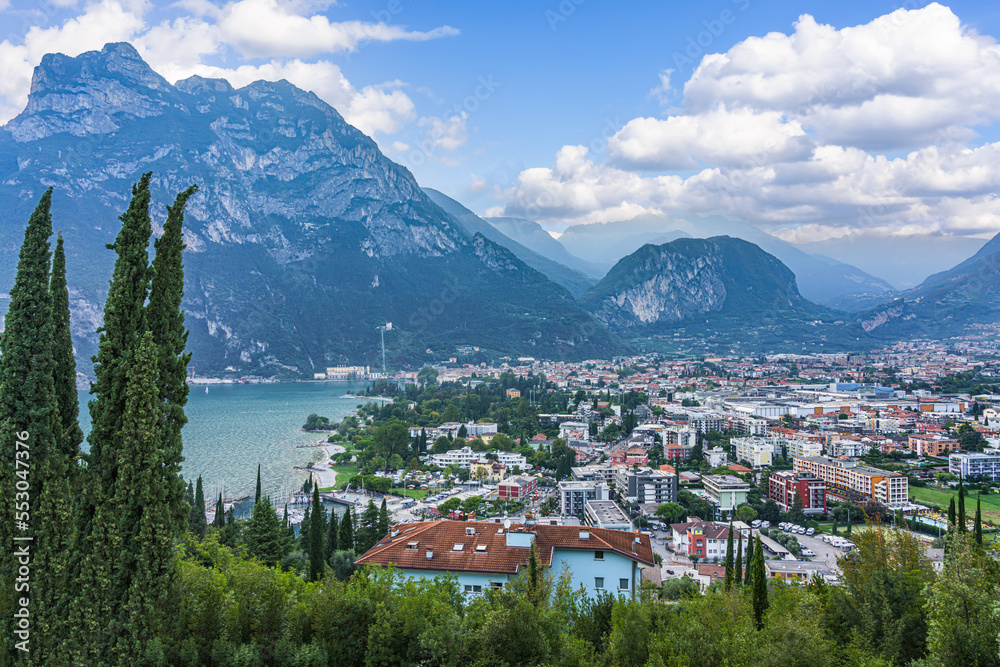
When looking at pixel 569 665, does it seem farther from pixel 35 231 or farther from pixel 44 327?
pixel 35 231

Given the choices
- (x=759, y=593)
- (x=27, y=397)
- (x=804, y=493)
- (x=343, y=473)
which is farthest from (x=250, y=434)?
(x=27, y=397)

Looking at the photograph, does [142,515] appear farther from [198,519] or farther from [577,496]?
[577,496]

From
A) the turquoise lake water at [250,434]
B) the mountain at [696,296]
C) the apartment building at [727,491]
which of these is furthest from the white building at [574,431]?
the mountain at [696,296]

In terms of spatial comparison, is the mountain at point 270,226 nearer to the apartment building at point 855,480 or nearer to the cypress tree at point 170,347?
the apartment building at point 855,480

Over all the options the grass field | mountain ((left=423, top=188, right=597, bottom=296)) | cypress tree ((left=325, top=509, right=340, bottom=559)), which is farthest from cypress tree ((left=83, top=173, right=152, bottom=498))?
mountain ((left=423, top=188, right=597, bottom=296))

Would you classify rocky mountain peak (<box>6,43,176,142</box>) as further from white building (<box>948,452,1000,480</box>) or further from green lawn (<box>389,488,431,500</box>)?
white building (<box>948,452,1000,480</box>)
